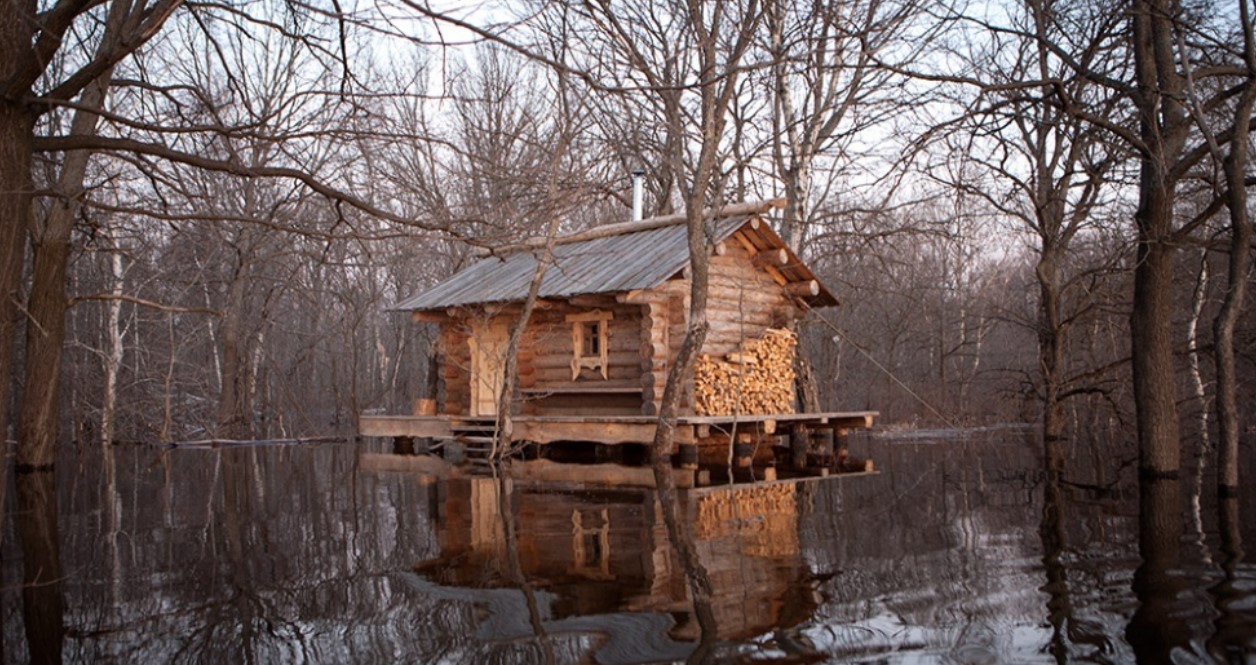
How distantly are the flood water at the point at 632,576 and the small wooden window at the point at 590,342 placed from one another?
7046 millimetres

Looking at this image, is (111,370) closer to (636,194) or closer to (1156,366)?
(636,194)

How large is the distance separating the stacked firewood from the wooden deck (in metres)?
0.53

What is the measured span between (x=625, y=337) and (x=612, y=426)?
9.22 ft

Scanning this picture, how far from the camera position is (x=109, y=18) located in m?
10.2

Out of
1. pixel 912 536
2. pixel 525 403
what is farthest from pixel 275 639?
pixel 525 403

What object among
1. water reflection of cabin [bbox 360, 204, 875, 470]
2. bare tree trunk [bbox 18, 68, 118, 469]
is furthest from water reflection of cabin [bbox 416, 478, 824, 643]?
bare tree trunk [bbox 18, 68, 118, 469]

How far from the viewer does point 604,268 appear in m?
18.6

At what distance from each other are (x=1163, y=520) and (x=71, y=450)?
22.7 m

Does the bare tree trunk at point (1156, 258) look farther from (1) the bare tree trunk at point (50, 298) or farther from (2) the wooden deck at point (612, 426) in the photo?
(1) the bare tree trunk at point (50, 298)

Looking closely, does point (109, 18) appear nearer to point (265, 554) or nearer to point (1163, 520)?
point (265, 554)

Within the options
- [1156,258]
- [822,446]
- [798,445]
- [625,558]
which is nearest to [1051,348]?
[822,446]

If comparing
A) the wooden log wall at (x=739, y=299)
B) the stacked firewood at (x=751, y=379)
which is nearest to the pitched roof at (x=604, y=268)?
the wooden log wall at (x=739, y=299)

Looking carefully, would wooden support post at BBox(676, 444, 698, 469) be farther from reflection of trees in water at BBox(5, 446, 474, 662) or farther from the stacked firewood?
reflection of trees in water at BBox(5, 446, 474, 662)

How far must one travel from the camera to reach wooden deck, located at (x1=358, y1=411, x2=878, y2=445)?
1577 cm
